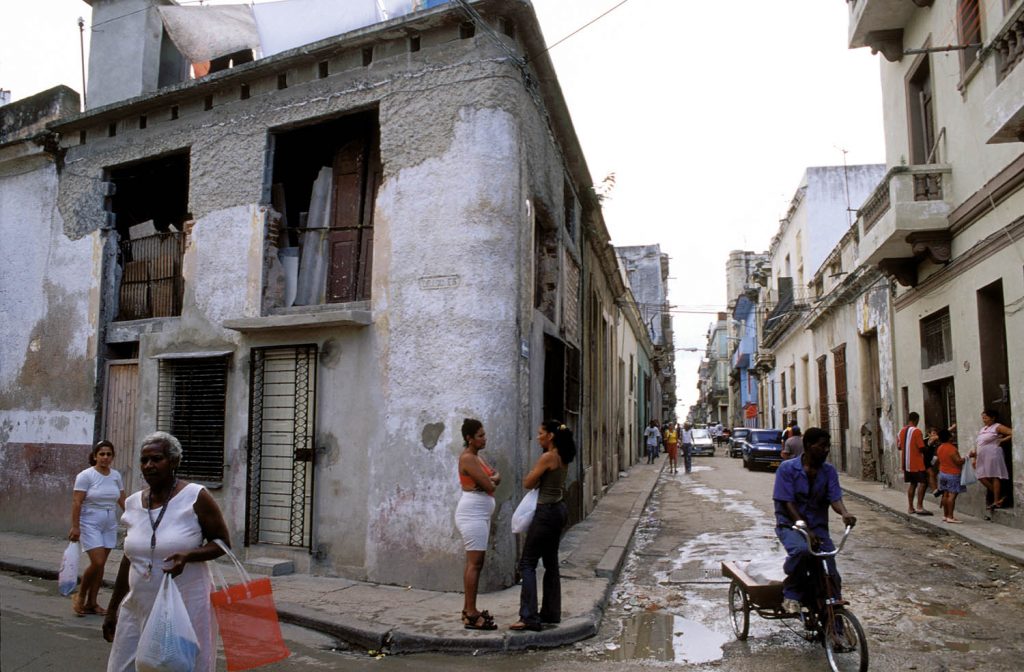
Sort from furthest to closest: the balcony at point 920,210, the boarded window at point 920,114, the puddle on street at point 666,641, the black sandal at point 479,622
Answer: the boarded window at point 920,114
the balcony at point 920,210
the black sandal at point 479,622
the puddle on street at point 666,641

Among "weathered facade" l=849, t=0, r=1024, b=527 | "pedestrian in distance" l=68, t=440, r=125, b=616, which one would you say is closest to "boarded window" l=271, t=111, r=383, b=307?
"pedestrian in distance" l=68, t=440, r=125, b=616

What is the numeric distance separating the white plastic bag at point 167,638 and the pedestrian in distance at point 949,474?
1123 cm

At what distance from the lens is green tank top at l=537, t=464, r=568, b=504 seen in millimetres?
6379

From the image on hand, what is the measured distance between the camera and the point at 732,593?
6500mm

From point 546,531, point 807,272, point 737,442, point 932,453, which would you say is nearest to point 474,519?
point 546,531

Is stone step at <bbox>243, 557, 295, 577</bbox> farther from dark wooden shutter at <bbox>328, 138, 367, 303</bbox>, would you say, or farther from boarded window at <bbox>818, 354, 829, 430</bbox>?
boarded window at <bbox>818, 354, 829, 430</bbox>

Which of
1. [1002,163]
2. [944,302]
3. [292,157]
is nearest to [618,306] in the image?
[944,302]

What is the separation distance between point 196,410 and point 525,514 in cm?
529

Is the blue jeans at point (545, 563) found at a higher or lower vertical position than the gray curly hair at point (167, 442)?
lower

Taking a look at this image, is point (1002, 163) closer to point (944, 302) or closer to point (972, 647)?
point (944, 302)

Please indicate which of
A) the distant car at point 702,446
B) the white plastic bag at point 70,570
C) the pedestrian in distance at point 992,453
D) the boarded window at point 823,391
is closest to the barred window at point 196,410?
the white plastic bag at point 70,570

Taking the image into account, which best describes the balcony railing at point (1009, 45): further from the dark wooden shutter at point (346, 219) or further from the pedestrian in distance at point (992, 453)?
the dark wooden shutter at point (346, 219)

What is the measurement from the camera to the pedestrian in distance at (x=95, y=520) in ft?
22.5

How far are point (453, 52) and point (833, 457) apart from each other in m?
20.8
